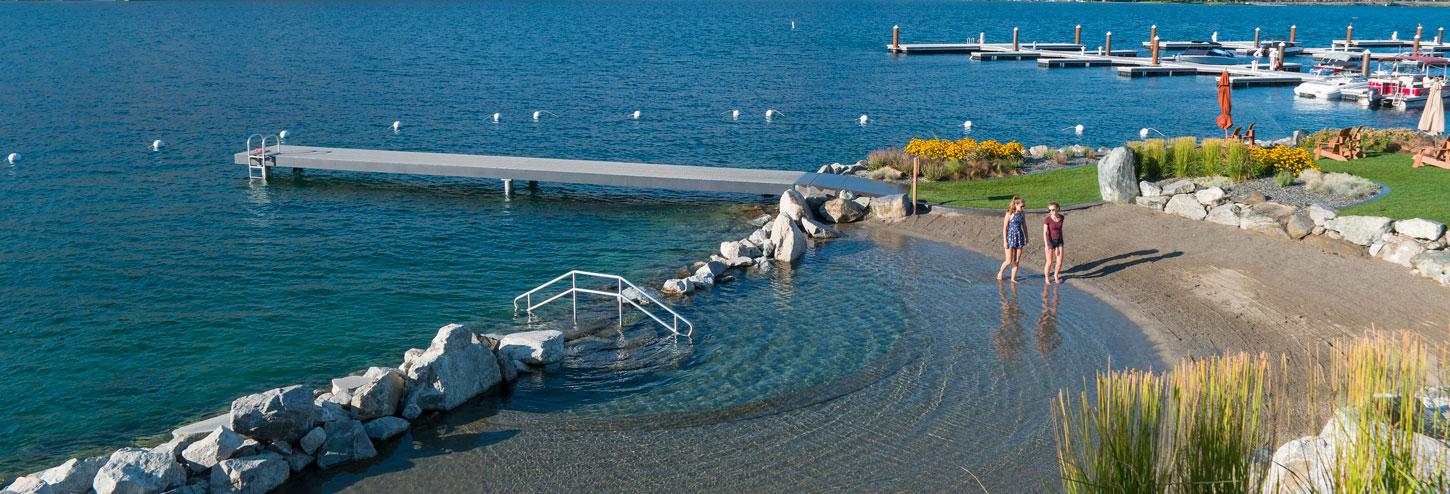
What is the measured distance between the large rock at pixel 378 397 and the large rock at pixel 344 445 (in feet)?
1.87

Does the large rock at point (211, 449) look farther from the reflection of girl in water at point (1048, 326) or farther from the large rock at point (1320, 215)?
the large rock at point (1320, 215)

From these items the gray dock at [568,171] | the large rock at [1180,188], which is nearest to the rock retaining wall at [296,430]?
the gray dock at [568,171]

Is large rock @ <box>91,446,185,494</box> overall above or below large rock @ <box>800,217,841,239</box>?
below

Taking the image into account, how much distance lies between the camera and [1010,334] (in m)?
17.0

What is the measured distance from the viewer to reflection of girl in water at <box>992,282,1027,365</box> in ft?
52.8

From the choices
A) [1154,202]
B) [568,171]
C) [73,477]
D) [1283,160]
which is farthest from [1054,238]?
[73,477]

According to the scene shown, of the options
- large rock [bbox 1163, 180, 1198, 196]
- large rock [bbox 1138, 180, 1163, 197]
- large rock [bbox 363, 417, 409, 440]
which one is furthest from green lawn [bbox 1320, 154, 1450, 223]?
large rock [bbox 363, 417, 409, 440]

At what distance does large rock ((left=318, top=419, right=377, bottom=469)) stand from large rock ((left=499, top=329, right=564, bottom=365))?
2788 mm

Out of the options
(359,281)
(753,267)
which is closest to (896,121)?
(753,267)

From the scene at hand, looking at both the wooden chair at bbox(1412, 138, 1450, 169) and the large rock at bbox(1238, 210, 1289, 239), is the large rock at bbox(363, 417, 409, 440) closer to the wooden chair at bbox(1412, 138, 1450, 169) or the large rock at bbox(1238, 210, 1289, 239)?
the large rock at bbox(1238, 210, 1289, 239)

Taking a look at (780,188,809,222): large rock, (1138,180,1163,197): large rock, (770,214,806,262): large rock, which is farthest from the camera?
(780,188,809,222): large rock

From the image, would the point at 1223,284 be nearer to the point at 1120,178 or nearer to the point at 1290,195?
the point at 1120,178

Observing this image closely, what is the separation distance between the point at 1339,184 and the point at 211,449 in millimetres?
22862

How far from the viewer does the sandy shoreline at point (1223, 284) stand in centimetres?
1630
